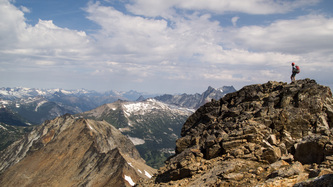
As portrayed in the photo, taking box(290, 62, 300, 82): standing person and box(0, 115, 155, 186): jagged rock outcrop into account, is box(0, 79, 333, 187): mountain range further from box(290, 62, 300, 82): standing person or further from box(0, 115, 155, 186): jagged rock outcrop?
box(0, 115, 155, 186): jagged rock outcrop

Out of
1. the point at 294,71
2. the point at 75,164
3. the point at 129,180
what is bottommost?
the point at 75,164

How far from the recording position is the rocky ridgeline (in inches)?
848

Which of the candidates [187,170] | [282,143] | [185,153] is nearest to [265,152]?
[282,143]

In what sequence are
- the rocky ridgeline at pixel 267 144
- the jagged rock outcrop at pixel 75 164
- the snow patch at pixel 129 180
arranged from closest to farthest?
the rocky ridgeline at pixel 267 144, the snow patch at pixel 129 180, the jagged rock outcrop at pixel 75 164

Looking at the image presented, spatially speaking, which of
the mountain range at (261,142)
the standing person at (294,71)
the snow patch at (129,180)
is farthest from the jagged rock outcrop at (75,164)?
the standing person at (294,71)

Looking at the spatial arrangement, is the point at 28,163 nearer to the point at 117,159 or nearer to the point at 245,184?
the point at 117,159

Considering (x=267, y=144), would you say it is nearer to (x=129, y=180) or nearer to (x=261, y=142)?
(x=261, y=142)

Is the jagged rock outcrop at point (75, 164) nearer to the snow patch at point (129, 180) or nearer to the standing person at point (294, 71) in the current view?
the snow patch at point (129, 180)

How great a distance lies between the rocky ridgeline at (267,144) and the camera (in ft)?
70.7

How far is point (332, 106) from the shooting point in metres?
31.6

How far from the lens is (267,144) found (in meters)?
26.6

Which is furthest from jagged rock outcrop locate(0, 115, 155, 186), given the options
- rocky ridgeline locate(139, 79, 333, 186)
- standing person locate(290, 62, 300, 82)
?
standing person locate(290, 62, 300, 82)

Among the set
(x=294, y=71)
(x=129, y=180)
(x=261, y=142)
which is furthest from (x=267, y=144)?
(x=129, y=180)

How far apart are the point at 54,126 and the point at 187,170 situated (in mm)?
189001
